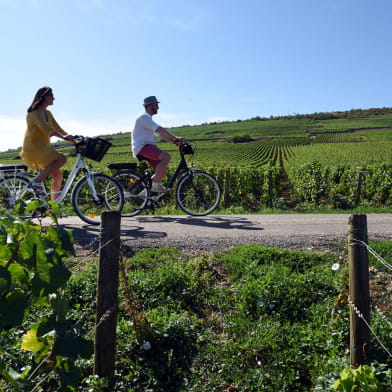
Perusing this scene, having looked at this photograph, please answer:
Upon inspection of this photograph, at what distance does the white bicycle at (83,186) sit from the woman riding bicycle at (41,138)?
0.83ft

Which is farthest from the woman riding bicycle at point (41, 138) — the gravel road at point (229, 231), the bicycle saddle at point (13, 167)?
the gravel road at point (229, 231)

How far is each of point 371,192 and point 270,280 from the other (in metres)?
10.2

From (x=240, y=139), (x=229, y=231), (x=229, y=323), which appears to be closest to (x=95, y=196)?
(x=229, y=231)

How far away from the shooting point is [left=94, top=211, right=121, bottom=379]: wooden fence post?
2770 mm

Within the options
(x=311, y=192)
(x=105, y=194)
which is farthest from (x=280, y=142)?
(x=105, y=194)

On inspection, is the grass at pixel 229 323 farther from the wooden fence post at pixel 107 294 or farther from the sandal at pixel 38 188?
the sandal at pixel 38 188

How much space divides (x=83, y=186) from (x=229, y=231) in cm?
284

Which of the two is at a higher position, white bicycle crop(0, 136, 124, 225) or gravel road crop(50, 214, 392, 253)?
white bicycle crop(0, 136, 124, 225)

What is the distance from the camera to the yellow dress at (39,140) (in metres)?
6.07

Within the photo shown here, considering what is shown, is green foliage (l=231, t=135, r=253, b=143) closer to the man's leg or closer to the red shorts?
the man's leg

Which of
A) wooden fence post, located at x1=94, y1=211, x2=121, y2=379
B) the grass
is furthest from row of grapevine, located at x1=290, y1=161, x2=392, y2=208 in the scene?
wooden fence post, located at x1=94, y1=211, x2=121, y2=379

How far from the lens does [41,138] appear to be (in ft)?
20.7

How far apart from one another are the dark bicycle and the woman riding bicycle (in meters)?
1.24

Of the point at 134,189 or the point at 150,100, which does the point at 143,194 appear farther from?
the point at 150,100
